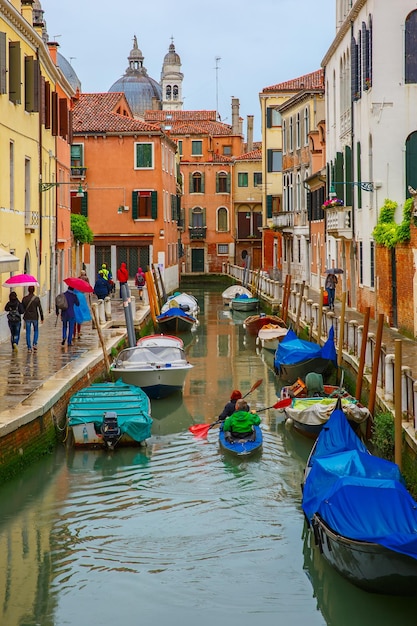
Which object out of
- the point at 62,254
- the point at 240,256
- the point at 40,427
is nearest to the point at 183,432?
the point at 40,427

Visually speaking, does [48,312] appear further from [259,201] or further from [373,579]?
[259,201]

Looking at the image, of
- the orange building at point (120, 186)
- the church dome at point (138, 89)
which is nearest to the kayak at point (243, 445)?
the orange building at point (120, 186)

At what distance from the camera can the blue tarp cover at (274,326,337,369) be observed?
1983cm

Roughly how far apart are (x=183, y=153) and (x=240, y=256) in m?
7.06

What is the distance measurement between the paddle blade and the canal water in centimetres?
17

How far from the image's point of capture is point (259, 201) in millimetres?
61594

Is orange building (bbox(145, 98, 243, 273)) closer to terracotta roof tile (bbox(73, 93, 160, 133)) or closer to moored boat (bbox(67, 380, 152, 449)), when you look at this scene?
terracotta roof tile (bbox(73, 93, 160, 133))

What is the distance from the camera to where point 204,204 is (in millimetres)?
62344

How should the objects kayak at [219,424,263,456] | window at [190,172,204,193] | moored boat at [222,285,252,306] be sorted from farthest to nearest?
window at [190,172,204,193], moored boat at [222,285,252,306], kayak at [219,424,263,456]

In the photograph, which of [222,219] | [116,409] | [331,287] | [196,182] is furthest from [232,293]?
[116,409]

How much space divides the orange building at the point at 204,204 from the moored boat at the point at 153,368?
138 ft

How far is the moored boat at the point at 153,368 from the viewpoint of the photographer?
61.9 feet

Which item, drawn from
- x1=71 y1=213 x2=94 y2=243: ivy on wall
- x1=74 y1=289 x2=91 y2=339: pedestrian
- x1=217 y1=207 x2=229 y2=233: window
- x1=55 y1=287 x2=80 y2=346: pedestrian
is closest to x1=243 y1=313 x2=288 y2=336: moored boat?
x1=71 y1=213 x2=94 y2=243: ivy on wall

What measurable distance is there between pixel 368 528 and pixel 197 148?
55.1 m
